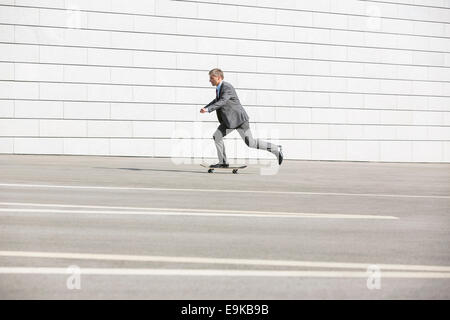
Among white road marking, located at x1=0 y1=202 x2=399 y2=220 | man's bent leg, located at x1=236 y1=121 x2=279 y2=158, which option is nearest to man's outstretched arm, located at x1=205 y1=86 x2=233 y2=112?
man's bent leg, located at x1=236 y1=121 x2=279 y2=158

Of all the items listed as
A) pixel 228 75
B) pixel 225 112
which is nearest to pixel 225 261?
pixel 225 112

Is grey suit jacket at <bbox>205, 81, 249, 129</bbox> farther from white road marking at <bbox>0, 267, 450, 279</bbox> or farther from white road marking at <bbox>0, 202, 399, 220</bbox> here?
white road marking at <bbox>0, 267, 450, 279</bbox>

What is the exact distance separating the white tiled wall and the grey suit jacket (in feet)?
18.2

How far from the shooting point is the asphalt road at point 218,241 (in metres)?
3.81

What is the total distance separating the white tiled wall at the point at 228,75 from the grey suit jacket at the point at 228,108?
5557 millimetres

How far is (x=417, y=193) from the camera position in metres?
Result: 10.4

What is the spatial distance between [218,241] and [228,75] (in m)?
14.3

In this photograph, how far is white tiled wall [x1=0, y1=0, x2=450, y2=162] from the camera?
17.6 meters

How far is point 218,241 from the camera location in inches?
210

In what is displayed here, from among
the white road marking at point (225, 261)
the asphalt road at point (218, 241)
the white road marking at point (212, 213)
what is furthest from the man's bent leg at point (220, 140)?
the white road marking at point (225, 261)
